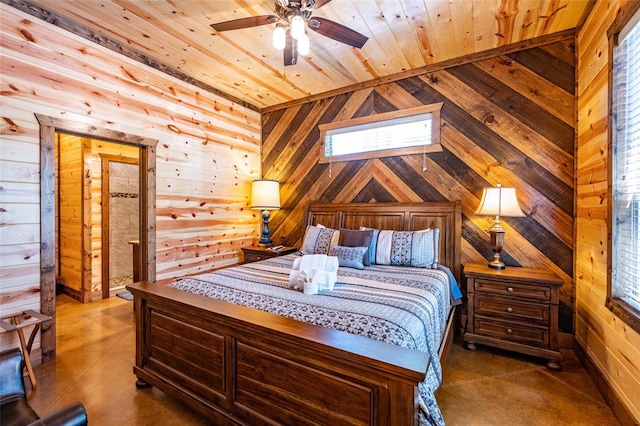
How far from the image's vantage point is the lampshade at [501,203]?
8.52ft

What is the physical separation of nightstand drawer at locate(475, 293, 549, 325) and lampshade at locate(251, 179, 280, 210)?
A: 2.69m

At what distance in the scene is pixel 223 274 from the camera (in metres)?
2.39

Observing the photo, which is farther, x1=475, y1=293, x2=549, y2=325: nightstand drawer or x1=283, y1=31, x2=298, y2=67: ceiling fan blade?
x1=475, y1=293, x2=549, y2=325: nightstand drawer

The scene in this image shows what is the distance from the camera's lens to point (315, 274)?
1.97 m

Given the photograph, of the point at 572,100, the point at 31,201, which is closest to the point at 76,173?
the point at 31,201

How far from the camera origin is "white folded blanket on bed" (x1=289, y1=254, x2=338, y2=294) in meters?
1.95

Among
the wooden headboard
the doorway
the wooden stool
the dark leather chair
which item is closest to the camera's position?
the dark leather chair

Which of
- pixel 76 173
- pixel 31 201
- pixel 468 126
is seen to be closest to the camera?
pixel 31 201

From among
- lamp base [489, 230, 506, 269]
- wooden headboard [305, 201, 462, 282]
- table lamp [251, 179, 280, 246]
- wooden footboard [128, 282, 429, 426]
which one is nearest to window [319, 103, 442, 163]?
wooden headboard [305, 201, 462, 282]

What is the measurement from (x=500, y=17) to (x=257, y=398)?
334 centimetres

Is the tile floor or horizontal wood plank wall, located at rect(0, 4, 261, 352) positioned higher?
horizontal wood plank wall, located at rect(0, 4, 261, 352)

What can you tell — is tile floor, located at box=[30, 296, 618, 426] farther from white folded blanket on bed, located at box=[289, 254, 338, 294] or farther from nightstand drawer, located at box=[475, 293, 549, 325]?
white folded blanket on bed, located at box=[289, 254, 338, 294]

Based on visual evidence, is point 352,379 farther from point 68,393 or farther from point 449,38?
point 449,38

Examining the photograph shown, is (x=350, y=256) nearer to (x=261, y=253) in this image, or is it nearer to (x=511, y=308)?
(x=511, y=308)
